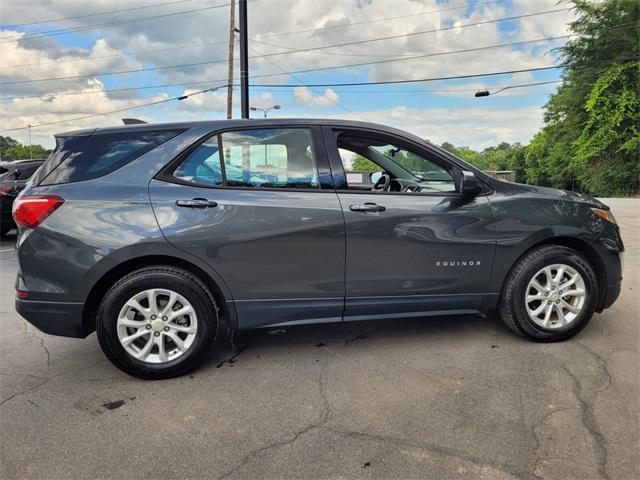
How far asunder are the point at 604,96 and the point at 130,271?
38.0 metres

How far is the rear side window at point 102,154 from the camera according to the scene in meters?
3.19

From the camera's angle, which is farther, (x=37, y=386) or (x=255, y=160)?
(x=255, y=160)

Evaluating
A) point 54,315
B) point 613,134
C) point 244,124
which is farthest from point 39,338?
point 613,134

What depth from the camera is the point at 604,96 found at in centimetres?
3334

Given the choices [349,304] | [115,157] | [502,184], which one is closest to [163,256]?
[115,157]

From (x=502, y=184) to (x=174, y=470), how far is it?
9.57 feet

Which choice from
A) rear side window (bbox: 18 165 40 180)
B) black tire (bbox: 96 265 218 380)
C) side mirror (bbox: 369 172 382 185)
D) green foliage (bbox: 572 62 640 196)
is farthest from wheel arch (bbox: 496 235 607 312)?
green foliage (bbox: 572 62 640 196)

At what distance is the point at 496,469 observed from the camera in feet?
7.43

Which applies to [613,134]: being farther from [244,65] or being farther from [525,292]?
[525,292]

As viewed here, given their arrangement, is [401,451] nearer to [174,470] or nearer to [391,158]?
[174,470]

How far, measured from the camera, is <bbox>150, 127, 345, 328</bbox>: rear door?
3.18 meters

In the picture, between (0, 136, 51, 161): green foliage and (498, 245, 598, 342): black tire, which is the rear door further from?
(0, 136, 51, 161): green foliage

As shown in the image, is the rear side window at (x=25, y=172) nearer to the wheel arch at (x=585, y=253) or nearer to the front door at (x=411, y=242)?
the front door at (x=411, y=242)

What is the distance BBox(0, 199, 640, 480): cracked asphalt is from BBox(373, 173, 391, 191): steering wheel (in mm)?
1250
